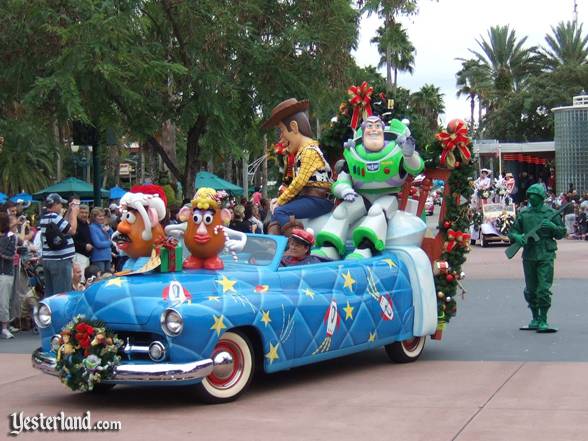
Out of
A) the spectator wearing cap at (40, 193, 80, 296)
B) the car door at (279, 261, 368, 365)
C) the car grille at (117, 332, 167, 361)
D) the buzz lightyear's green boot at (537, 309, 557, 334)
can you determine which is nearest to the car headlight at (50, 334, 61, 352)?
the car grille at (117, 332, 167, 361)

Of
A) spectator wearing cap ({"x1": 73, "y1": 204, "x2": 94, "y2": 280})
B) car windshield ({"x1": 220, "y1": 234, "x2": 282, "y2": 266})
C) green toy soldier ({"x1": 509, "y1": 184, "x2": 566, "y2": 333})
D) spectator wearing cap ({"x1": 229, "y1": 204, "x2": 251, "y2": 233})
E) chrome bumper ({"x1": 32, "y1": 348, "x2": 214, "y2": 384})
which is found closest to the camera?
chrome bumper ({"x1": 32, "y1": 348, "x2": 214, "y2": 384})

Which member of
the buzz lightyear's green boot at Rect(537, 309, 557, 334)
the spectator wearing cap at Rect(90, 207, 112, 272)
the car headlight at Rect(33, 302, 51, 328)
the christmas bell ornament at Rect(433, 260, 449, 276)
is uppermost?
the spectator wearing cap at Rect(90, 207, 112, 272)

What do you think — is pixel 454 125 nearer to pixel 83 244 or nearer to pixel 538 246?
pixel 538 246

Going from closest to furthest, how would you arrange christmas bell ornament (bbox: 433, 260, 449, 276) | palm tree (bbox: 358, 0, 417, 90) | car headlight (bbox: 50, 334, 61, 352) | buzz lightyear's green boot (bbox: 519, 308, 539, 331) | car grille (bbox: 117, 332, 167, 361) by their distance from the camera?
1. car grille (bbox: 117, 332, 167, 361)
2. car headlight (bbox: 50, 334, 61, 352)
3. christmas bell ornament (bbox: 433, 260, 449, 276)
4. buzz lightyear's green boot (bbox: 519, 308, 539, 331)
5. palm tree (bbox: 358, 0, 417, 90)

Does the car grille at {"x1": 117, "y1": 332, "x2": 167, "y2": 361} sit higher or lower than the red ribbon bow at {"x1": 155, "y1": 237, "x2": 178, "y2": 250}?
lower

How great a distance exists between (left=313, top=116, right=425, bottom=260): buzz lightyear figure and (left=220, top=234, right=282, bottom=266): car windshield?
122 centimetres

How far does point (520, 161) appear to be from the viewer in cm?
5728

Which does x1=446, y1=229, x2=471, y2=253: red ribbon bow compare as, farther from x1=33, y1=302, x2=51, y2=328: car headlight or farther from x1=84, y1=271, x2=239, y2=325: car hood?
x1=33, y1=302, x2=51, y2=328: car headlight

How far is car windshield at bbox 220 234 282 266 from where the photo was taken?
29.7 feet

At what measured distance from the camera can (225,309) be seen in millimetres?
8109

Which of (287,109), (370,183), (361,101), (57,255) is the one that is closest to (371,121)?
(370,183)

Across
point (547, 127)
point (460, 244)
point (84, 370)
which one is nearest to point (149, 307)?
point (84, 370)

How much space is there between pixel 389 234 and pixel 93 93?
777 cm

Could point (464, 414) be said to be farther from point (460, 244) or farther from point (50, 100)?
point (50, 100)
